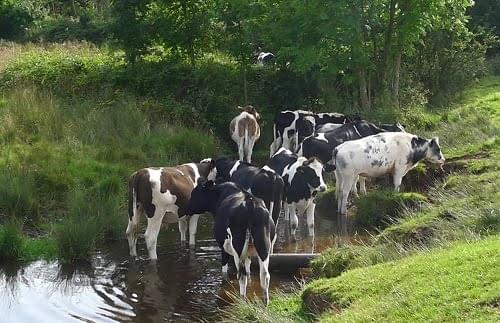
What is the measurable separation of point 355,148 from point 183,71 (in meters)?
10.4

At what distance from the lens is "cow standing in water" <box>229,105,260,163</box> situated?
854 inches

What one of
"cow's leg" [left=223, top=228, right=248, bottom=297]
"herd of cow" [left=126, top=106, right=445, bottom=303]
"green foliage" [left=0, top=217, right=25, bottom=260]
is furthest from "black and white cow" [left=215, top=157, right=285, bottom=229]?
"green foliage" [left=0, top=217, right=25, bottom=260]

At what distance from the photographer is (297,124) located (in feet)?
71.0

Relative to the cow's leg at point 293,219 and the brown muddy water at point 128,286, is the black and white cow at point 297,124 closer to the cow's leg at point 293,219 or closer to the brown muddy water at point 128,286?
the cow's leg at point 293,219

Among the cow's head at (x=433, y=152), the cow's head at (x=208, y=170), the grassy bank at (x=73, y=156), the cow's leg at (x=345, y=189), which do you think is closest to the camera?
the grassy bank at (x=73, y=156)

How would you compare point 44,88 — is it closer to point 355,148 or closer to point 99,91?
point 99,91

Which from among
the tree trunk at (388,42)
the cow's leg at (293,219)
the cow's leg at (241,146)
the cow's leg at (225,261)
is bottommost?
the cow's leg at (241,146)

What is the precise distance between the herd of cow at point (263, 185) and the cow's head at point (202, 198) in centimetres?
2

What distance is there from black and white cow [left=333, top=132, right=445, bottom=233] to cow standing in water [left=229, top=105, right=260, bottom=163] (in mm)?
5320

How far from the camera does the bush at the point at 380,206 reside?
50.1 ft

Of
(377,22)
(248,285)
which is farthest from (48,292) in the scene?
(377,22)

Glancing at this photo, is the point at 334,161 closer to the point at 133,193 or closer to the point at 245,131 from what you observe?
the point at 133,193

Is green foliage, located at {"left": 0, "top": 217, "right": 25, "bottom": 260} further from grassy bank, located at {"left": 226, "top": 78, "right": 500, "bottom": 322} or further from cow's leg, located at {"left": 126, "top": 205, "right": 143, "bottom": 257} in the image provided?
grassy bank, located at {"left": 226, "top": 78, "right": 500, "bottom": 322}

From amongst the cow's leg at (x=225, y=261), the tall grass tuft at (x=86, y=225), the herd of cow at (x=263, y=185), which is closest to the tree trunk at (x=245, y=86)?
the herd of cow at (x=263, y=185)
